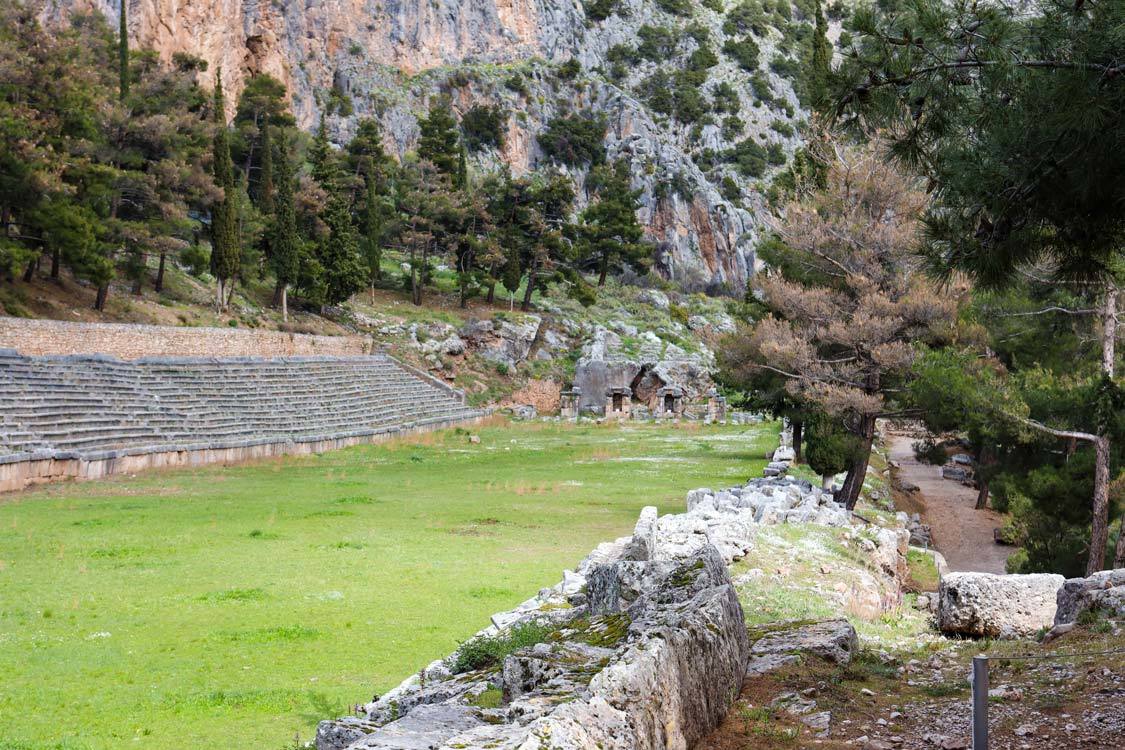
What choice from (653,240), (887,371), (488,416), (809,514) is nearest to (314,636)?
(809,514)

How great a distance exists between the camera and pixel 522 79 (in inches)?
4432

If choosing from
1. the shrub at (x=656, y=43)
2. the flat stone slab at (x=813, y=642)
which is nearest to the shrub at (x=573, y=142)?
the shrub at (x=656, y=43)

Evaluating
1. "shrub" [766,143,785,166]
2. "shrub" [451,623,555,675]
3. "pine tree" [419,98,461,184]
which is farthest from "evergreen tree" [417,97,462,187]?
"shrub" [451,623,555,675]

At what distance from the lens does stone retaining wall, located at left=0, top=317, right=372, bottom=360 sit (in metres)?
31.6

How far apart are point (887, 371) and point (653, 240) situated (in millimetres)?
83791

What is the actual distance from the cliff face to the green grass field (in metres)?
65.3

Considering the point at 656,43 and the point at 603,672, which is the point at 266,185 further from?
the point at 656,43

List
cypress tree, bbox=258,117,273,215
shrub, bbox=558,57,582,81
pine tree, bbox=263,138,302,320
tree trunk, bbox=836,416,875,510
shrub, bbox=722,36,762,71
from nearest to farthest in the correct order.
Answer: tree trunk, bbox=836,416,875,510 → pine tree, bbox=263,138,302,320 → cypress tree, bbox=258,117,273,215 → shrub, bbox=558,57,582,81 → shrub, bbox=722,36,762,71

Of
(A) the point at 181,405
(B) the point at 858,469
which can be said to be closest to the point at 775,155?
(A) the point at 181,405

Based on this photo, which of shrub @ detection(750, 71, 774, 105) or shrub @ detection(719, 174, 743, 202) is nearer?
shrub @ detection(719, 174, 743, 202)

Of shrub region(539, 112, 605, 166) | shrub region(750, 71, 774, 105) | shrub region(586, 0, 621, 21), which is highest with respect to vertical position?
shrub region(586, 0, 621, 21)

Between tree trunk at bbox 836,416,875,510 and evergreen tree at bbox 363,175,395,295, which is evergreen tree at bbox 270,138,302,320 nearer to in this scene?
evergreen tree at bbox 363,175,395,295

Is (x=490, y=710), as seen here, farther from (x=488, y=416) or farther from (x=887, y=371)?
(x=488, y=416)

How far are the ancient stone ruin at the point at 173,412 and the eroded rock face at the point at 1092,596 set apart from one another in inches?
884
